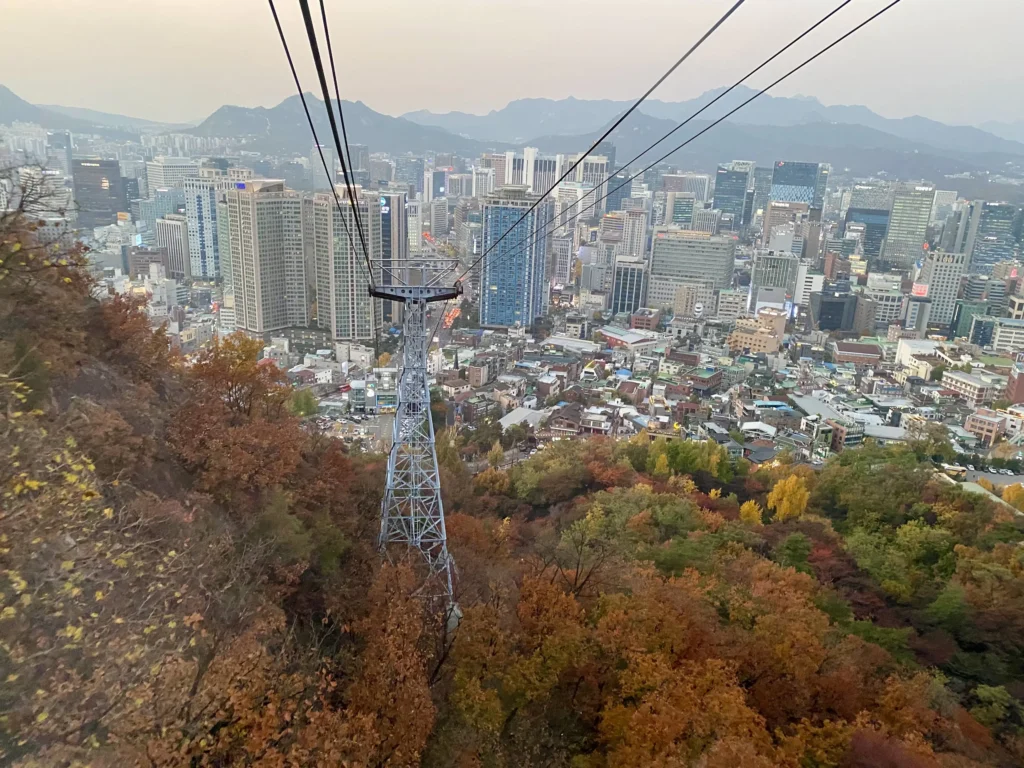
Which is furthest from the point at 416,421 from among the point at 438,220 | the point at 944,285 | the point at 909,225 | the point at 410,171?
the point at 410,171

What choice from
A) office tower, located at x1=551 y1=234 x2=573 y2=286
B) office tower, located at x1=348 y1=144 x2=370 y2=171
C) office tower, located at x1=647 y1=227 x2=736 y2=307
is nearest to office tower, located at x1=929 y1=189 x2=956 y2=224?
office tower, located at x1=647 y1=227 x2=736 y2=307

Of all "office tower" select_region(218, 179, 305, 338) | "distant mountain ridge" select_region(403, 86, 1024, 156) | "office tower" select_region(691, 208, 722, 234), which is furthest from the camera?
"distant mountain ridge" select_region(403, 86, 1024, 156)

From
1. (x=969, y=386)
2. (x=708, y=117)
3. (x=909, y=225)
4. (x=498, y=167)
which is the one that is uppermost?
(x=708, y=117)

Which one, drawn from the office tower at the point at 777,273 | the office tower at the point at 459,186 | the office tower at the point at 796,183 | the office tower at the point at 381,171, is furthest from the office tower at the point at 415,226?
the office tower at the point at 796,183

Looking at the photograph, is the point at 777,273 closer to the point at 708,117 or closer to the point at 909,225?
the point at 909,225

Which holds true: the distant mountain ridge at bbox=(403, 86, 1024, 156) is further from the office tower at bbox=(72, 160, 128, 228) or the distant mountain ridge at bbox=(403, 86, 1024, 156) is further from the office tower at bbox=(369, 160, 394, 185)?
the office tower at bbox=(72, 160, 128, 228)

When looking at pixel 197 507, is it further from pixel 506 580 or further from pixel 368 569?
pixel 506 580

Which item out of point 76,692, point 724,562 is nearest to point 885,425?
point 724,562
